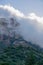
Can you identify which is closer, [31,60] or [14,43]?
[31,60]

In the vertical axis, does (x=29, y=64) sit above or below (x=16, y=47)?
below

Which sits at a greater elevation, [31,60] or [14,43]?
[14,43]

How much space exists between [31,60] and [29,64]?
1.87 meters

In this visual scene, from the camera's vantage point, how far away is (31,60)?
2060 inches

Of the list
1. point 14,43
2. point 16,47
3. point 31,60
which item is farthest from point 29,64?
point 14,43

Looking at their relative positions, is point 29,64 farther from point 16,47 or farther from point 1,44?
point 1,44

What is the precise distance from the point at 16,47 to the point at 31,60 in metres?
123

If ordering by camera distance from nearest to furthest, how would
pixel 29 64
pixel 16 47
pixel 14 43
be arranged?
pixel 29 64, pixel 16 47, pixel 14 43

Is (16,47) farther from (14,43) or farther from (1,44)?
(1,44)

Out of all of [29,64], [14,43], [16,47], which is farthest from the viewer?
[14,43]

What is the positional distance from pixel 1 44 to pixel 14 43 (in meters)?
15.2

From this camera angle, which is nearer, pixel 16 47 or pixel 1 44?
pixel 16 47

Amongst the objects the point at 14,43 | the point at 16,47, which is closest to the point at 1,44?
the point at 14,43

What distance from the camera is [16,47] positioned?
176 m
